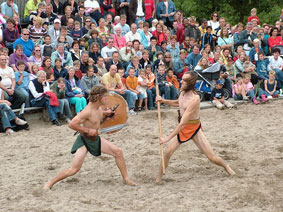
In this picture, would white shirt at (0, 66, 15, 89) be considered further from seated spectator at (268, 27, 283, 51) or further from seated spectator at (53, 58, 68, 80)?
seated spectator at (268, 27, 283, 51)

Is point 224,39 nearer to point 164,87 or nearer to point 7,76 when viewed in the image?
point 164,87

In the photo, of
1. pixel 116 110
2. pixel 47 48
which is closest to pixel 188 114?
pixel 116 110

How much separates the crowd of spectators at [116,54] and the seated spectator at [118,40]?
27mm

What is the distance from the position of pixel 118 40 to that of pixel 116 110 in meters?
6.84

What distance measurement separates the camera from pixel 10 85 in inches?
413

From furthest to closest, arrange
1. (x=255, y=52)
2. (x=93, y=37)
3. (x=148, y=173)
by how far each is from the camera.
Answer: (x=255, y=52) < (x=93, y=37) < (x=148, y=173)


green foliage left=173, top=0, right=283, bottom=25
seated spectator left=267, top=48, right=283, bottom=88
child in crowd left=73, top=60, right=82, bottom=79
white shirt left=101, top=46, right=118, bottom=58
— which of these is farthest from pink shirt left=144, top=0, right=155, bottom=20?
green foliage left=173, top=0, right=283, bottom=25

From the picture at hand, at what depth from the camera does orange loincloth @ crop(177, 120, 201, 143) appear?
22.3 ft

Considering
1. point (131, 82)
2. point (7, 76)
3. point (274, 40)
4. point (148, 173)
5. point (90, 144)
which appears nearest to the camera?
point (90, 144)

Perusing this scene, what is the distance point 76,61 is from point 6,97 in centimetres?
198

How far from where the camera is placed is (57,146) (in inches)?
359

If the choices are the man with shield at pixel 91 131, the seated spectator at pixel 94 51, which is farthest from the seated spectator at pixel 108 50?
the man with shield at pixel 91 131

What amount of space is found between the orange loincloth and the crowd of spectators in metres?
4.43

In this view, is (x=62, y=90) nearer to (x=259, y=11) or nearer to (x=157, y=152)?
(x=157, y=152)
